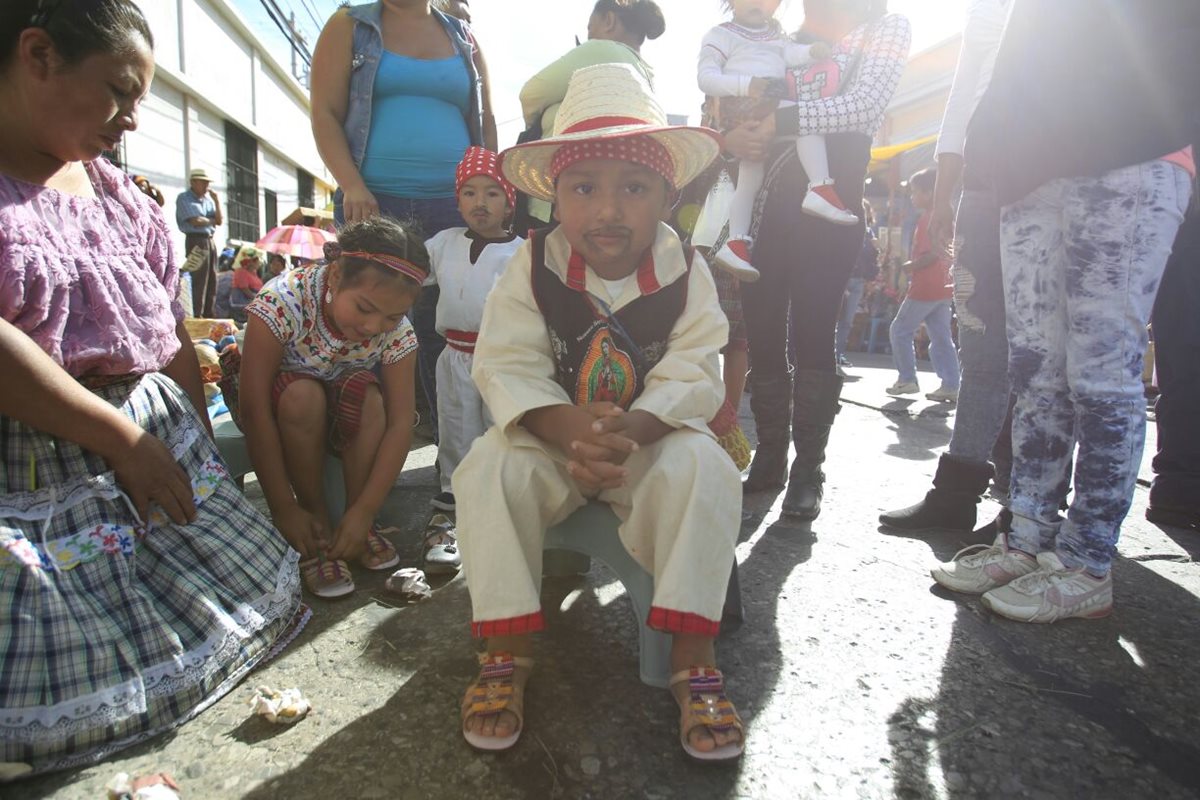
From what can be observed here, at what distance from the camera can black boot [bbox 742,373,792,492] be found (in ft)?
8.79

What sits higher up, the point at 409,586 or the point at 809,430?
the point at 809,430

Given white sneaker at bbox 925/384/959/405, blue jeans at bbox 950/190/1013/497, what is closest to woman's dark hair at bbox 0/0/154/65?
blue jeans at bbox 950/190/1013/497

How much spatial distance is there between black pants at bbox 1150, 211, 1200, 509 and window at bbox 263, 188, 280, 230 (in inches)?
683

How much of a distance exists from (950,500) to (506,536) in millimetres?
1706

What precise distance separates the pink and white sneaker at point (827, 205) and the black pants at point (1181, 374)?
49.9 inches

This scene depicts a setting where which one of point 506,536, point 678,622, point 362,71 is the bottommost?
point 678,622

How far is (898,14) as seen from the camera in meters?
2.31

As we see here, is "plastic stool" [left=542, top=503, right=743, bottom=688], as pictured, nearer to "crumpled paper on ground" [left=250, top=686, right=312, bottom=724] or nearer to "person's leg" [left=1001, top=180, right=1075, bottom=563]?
"crumpled paper on ground" [left=250, top=686, right=312, bottom=724]

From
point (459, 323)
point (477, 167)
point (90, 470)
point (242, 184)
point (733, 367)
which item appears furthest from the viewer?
point (242, 184)

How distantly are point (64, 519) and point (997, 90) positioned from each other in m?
2.41

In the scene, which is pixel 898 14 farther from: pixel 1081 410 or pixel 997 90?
pixel 1081 410

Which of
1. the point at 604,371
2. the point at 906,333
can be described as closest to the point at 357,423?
the point at 604,371

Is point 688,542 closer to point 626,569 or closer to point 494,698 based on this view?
point 626,569

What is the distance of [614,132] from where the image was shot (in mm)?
1552
